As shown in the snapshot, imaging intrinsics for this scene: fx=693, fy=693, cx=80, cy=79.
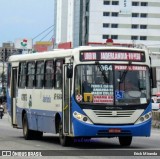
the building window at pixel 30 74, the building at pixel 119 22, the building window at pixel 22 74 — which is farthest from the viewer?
the building at pixel 119 22

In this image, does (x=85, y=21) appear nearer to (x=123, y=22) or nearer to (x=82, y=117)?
(x=123, y=22)

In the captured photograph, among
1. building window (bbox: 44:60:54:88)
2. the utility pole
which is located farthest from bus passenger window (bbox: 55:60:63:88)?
the utility pole

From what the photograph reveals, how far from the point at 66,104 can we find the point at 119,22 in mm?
120916

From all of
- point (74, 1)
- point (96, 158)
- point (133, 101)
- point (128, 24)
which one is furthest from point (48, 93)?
point (74, 1)

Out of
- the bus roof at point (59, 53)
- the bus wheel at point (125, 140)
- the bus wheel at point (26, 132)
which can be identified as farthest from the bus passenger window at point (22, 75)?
the bus wheel at point (125, 140)

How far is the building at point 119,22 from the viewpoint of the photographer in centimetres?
13825

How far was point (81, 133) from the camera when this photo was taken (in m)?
19.4

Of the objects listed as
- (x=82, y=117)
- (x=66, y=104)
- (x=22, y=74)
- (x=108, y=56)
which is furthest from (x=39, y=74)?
(x=82, y=117)

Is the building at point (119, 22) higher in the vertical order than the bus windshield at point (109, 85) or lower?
higher

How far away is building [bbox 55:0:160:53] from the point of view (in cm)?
13825

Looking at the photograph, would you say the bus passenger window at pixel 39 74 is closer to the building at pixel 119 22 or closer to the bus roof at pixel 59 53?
the bus roof at pixel 59 53

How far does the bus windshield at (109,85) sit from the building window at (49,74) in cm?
199

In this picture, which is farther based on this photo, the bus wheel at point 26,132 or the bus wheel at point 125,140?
the bus wheel at point 26,132

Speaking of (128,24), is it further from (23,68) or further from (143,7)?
(23,68)
